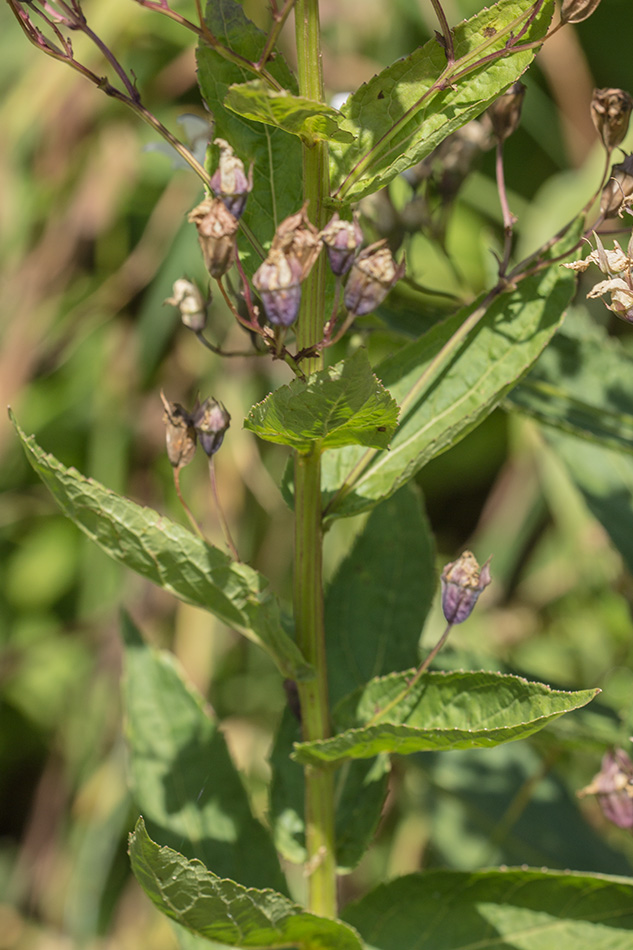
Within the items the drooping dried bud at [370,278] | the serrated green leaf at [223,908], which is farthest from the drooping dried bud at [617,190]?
the serrated green leaf at [223,908]

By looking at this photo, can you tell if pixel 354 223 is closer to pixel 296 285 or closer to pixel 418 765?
pixel 296 285

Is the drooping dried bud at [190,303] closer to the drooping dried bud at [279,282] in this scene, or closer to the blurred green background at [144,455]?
the drooping dried bud at [279,282]

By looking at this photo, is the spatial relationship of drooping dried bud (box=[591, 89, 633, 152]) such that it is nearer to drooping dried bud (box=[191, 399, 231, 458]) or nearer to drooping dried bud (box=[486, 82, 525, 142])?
drooping dried bud (box=[486, 82, 525, 142])

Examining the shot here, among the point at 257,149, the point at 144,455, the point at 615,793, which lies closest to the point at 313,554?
the point at 257,149

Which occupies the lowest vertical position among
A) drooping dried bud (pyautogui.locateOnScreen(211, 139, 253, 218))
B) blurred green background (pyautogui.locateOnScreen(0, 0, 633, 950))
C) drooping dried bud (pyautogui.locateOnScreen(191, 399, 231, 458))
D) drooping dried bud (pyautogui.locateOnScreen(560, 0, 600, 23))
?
blurred green background (pyautogui.locateOnScreen(0, 0, 633, 950))

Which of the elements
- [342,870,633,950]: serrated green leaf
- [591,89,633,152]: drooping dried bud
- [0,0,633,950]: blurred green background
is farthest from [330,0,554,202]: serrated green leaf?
[0,0,633,950]: blurred green background

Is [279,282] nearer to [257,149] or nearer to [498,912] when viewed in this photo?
[257,149]
